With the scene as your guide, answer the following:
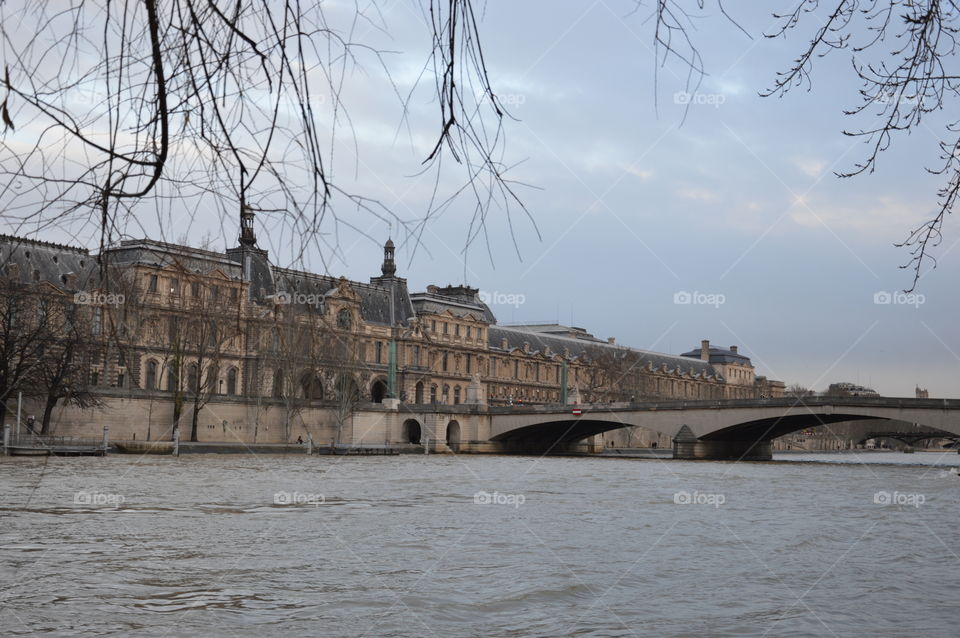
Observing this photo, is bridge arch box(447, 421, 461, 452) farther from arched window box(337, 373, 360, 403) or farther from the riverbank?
arched window box(337, 373, 360, 403)

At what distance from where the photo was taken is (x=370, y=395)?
7756 centimetres

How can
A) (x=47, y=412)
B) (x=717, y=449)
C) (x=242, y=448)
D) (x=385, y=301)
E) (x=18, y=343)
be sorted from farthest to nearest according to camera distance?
(x=385, y=301)
(x=717, y=449)
(x=242, y=448)
(x=47, y=412)
(x=18, y=343)

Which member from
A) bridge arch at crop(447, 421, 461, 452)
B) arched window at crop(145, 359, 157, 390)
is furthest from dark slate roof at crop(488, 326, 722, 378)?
arched window at crop(145, 359, 157, 390)

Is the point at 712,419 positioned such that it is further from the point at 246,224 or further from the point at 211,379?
the point at 246,224

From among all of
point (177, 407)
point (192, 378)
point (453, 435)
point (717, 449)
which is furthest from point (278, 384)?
point (717, 449)

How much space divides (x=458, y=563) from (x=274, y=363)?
48.4m

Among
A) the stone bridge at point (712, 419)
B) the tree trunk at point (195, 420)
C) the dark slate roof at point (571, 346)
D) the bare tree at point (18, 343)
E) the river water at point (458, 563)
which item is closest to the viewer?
the river water at point (458, 563)

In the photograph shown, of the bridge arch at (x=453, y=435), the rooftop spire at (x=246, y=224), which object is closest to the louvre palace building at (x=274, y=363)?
the rooftop spire at (x=246, y=224)

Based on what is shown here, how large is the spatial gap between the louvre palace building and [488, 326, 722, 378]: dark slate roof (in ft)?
0.62

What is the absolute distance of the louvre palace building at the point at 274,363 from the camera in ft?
88.5

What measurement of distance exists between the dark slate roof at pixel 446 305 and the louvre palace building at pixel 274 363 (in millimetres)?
148

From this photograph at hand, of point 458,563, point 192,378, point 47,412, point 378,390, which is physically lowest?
point 458,563

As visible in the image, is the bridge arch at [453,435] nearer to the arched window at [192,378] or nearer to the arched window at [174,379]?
the arched window at [192,378]

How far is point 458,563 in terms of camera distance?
1523cm
